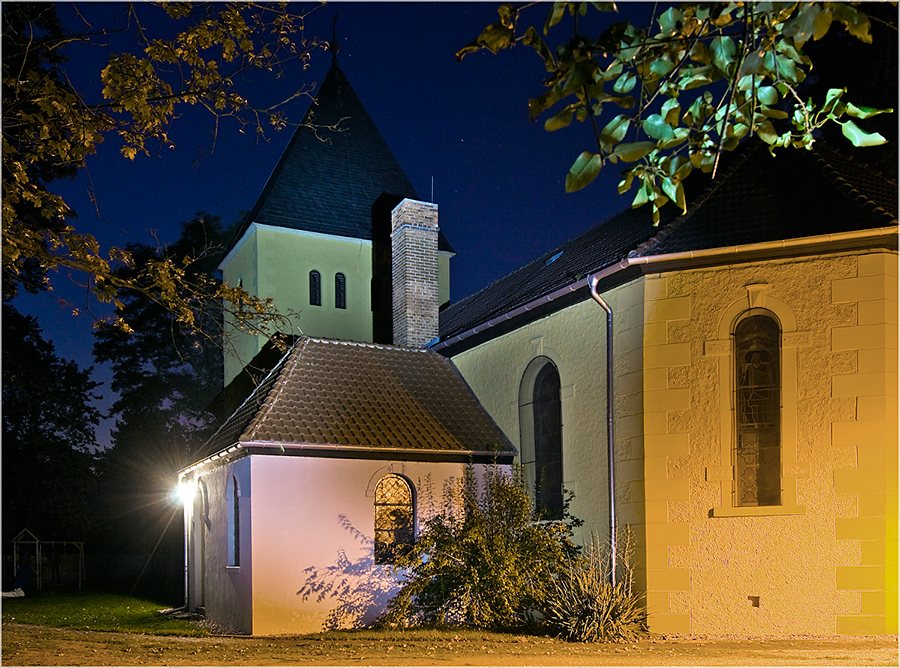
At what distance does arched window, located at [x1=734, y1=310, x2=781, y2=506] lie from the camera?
11445 millimetres

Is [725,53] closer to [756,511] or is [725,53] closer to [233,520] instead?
[756,511]

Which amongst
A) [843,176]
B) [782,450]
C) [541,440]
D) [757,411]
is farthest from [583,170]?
[541,440]

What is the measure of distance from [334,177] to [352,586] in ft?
48.3

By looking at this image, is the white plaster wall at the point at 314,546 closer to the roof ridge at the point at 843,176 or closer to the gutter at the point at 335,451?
the gutter at the point at 335,451

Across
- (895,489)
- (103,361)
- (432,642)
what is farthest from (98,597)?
(895,489)

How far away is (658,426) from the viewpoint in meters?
12.0

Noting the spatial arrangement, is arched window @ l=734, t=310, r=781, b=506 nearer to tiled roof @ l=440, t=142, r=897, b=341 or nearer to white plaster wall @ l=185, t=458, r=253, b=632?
tiled roof @ l=440, t=142, r=897, b=341

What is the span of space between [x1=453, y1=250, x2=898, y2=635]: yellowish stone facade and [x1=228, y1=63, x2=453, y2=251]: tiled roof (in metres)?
→ 13.2

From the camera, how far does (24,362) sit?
22.5 m

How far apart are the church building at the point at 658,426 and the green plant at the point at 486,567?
1008mm

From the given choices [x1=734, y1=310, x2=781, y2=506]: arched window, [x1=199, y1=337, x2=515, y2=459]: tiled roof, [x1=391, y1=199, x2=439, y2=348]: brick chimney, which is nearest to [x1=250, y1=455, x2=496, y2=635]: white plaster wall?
[x1=199, y1=337, x2=515, y2=459]: tiled roof

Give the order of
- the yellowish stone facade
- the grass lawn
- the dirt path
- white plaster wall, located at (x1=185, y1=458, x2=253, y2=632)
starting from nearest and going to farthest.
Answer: the dirt path → the yellowish stone facade → white plaster wall, located at (x1=185, y1=458, x2=253, y2=632) → the grass lawn

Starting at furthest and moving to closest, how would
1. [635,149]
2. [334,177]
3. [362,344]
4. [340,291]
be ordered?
[334,177], [340,291], [362,344], [635,149]

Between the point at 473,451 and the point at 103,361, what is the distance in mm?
28877
